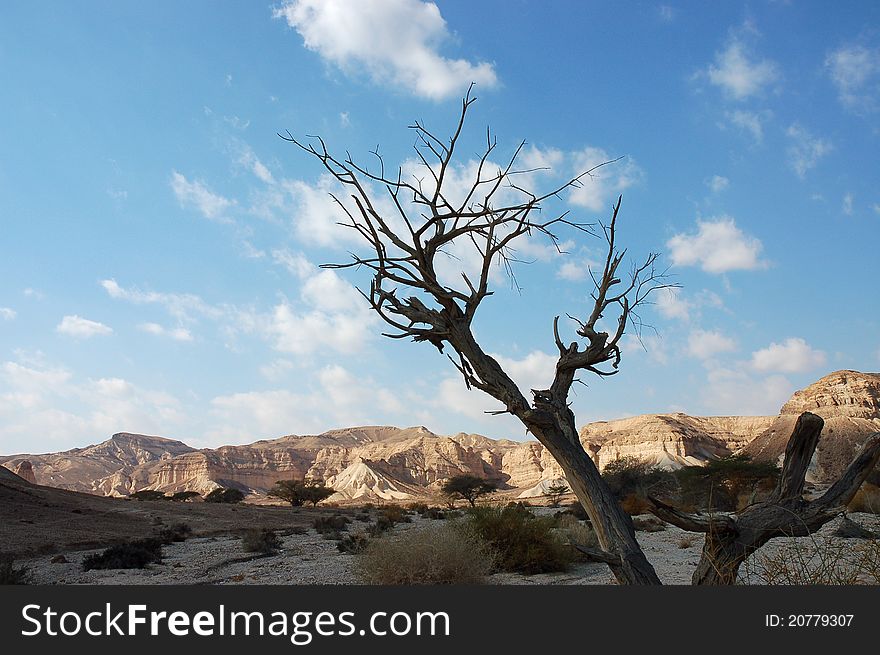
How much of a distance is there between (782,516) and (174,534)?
65.2ft

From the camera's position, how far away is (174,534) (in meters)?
20.2

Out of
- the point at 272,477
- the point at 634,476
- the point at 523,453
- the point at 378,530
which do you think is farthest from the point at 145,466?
Result: the point at 378,530

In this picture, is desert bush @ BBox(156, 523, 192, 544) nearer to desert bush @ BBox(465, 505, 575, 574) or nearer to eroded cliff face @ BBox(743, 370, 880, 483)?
desert bush @ BBox(465, 505, 575, 574)

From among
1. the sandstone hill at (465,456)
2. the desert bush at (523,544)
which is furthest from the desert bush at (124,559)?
the sandstone hill at (465,456)

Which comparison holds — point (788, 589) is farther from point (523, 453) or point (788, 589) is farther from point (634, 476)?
point (523, 453)

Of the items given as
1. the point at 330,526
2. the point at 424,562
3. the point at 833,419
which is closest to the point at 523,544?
the point at 424,562

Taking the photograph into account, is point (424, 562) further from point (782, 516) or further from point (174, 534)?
point (174, 534)

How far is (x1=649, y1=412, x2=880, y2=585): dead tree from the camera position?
4691 millimetres

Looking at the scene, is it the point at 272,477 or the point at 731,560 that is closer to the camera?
the point at 731,560

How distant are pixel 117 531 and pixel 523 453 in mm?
82695

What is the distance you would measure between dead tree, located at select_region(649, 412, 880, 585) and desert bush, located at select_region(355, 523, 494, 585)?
4.19 meters

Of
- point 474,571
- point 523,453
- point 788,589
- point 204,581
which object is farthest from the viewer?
point 523,453

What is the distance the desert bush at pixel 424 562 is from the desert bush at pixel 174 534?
1146 cm

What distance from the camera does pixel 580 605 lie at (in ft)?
12.6
